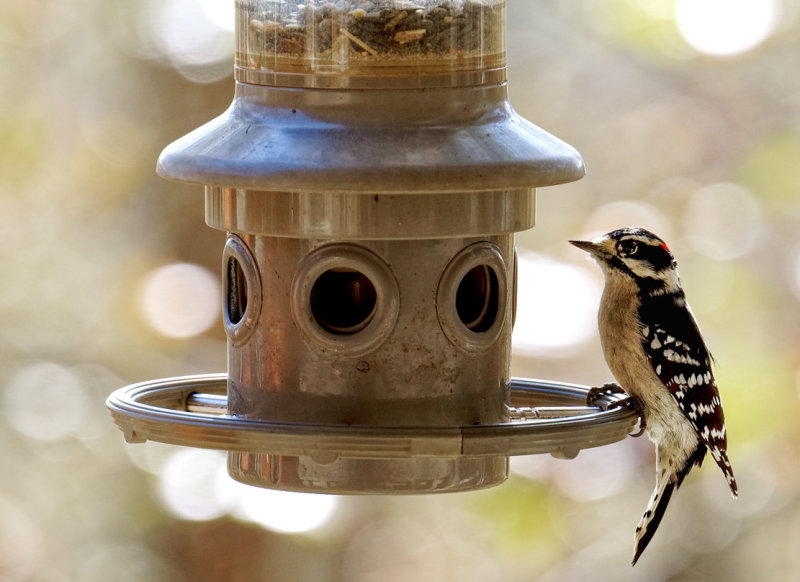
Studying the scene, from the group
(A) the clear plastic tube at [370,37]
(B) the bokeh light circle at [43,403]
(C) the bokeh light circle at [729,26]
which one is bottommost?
(B) the bokeh light circle at [43,403]

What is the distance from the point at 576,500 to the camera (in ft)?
28.1

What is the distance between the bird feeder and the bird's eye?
142 centimetres

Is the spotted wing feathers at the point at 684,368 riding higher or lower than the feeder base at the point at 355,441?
lower

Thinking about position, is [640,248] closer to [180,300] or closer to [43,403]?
[180,300]

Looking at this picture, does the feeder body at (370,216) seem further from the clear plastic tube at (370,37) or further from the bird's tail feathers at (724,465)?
the bird's tail feathers at (724,465)

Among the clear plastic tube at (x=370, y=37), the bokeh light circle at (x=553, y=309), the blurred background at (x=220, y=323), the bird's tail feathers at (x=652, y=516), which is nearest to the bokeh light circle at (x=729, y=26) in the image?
the blurred background at (x=220, y=323)

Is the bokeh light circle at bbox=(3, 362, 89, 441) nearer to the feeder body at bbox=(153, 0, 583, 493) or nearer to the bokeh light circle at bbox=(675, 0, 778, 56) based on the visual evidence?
the bokeh light circle at bbox=(675, 0, 778, 56)

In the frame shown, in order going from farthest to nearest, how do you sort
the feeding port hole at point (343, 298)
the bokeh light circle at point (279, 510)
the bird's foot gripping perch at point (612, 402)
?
the bokeh light circle at point (279, 510)
the bird's foot gripping perch at point (612, 402)
the feeding port hole at point (343, 298)

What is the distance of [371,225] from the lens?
3.59 m

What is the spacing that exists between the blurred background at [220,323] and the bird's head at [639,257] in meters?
2.93

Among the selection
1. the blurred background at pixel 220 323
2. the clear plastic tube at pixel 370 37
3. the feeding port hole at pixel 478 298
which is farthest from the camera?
the blurred background at pixel 220 323

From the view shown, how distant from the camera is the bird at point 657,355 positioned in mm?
5152

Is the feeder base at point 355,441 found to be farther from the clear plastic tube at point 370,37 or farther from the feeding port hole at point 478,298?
the clear plastic tube at point 370,37

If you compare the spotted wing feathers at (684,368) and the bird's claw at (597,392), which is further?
the spotted wing feathers at (684,368)
